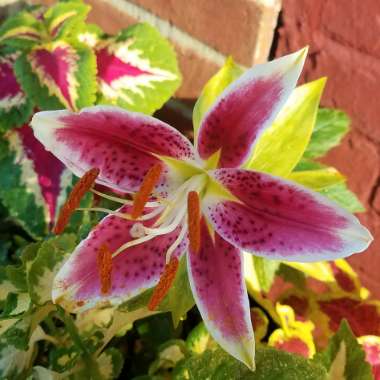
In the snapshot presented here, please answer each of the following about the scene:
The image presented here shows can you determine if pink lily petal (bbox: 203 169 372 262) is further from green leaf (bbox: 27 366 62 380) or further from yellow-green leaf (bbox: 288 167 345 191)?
green leaf (bbox: 27 366 62 380)

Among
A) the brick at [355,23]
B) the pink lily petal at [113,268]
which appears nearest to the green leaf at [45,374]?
the pink lily petal at [113,268]

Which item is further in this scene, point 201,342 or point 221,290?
point 201,342

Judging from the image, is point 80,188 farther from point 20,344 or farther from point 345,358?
point 345,358

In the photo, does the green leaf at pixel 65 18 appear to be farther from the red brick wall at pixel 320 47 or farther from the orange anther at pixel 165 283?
the orange anther at pixel 165 283

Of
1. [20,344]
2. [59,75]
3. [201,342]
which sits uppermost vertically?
[59,75]

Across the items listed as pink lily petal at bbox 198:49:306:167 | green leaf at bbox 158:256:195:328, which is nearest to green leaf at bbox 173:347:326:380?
green leaf at bbox 158:256:195:328

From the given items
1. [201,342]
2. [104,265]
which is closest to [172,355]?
[201,342]
